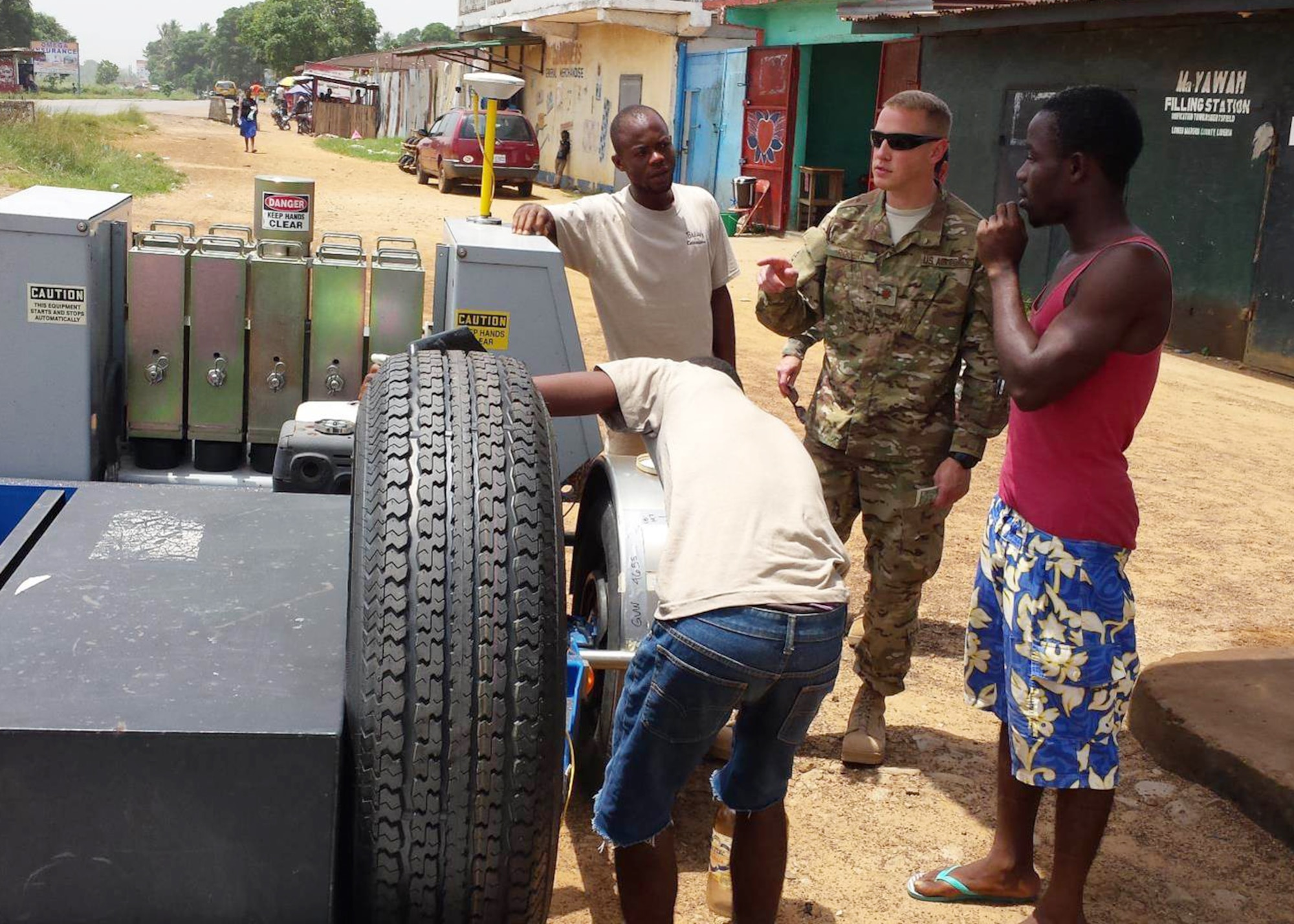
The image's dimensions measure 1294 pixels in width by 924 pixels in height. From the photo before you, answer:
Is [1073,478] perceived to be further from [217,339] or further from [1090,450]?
[217,339]

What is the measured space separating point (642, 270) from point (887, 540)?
1.09 metres

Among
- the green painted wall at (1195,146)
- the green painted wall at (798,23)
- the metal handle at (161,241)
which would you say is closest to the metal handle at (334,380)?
the metal handle at (161,241)

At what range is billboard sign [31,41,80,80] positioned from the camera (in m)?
104

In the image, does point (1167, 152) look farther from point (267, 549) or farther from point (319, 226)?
point (267, 549)

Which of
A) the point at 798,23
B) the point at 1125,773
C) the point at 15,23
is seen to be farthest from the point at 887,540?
the point at 15,23

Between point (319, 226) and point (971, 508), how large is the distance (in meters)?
12.3

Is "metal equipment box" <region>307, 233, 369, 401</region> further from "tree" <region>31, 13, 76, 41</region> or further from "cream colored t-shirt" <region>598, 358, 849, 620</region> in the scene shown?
"tree" <region>31, 13, 76, 41</region>

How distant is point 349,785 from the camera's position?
2.15 m

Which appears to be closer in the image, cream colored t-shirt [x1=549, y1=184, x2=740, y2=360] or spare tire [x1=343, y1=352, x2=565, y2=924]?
spare tire [x1=343, y1=352, x2=565, y2=924]

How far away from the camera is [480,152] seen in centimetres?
2530

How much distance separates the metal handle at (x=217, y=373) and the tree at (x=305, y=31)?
99.1 m

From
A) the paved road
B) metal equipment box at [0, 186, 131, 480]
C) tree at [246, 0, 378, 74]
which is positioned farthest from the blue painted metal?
tree at [246, 0, 378, 74]

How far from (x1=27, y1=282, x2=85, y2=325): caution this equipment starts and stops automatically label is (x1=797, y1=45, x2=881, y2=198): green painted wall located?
61.6 feet

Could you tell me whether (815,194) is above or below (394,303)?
above
